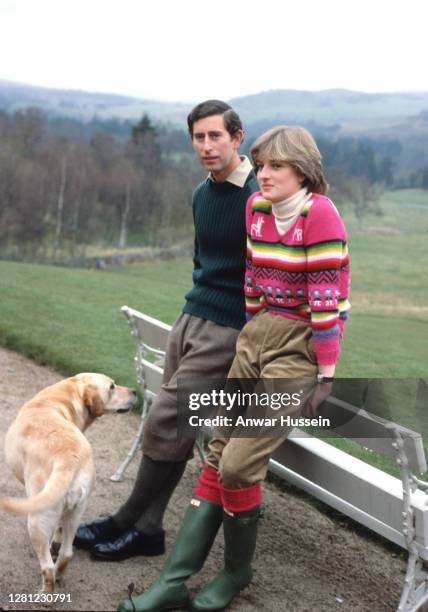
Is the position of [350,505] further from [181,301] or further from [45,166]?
[45,166]

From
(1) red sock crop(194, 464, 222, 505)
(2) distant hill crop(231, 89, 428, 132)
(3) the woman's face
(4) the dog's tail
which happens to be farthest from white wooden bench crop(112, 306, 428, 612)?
(2) distant hill crop(231, 89, 428, 132)

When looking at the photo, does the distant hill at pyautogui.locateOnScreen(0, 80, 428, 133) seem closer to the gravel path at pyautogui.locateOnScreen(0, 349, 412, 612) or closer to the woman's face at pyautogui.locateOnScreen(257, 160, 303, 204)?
the gravel path at pyautogui.locateOnScreen(0, 349, 412, 612)

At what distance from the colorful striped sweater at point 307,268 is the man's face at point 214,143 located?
43cm

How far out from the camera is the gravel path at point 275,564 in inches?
159

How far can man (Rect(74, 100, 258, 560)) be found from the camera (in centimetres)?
410

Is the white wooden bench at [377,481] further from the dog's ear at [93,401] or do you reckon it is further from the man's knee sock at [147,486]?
the dog's ear at [93,401]

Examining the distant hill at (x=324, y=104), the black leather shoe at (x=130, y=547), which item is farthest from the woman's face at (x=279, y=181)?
→ the distant hill at (x=324, y=104)

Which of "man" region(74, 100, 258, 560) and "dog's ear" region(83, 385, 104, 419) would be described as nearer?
"man" region(74, 100, 258, 560)

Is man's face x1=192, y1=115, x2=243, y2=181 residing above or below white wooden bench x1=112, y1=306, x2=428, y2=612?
→ above

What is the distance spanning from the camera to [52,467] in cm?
382

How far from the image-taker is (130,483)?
550cm

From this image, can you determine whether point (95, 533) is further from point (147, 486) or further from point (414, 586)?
point (414, 586)

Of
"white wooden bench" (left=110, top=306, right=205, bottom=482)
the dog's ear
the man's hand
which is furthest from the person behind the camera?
"white wooden bench" (left=110, top=306, right=205, bottom=482)

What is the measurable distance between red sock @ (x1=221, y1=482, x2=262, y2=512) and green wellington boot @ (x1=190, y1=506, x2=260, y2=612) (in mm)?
32
